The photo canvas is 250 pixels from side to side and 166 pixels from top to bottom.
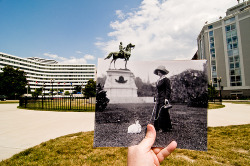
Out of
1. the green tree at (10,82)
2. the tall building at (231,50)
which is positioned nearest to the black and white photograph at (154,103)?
the tall building at (231,50)

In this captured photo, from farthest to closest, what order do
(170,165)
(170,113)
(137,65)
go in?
(170,165), (137,65), (170,113)

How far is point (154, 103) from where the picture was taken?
209cm

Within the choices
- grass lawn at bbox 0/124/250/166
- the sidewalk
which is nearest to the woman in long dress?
grass lawn at bbox 0/124/250/166

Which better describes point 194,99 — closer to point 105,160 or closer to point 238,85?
point 105,160

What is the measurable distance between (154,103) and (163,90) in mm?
246

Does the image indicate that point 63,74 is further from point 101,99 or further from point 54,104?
point 101,99

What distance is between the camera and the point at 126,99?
2.26m

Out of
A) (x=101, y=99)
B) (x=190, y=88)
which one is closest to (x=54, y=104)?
(x=101, y=99)

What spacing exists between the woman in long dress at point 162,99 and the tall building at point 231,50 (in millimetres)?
40008

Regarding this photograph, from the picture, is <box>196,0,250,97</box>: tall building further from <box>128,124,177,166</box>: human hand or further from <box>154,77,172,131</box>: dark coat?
<box>128,124,177,166</box>: human hand

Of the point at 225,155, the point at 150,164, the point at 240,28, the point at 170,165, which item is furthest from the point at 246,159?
the point at 240,28

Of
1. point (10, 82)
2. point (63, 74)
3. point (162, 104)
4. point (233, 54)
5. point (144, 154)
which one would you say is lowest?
point (144, 154)

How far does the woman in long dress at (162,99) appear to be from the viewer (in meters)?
2.00

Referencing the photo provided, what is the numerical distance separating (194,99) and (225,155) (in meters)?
2.62
